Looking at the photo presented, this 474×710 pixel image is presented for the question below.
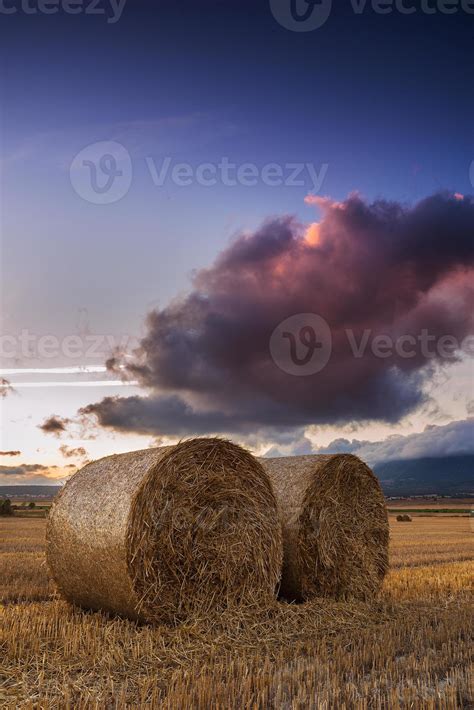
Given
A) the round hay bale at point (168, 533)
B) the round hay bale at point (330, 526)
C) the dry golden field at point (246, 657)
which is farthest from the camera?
the round hay bale at point (330, 526)

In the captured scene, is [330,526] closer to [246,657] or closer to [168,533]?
[168,533]

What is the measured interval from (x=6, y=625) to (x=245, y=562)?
2.86 meters

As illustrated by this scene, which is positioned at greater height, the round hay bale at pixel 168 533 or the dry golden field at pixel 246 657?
the round hay bale at pixel 168 533

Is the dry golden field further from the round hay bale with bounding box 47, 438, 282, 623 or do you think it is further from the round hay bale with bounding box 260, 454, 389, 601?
the round hay bale with bounding box 260, 454, 389, 601

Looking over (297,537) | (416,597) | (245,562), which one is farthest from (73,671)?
(416,597)

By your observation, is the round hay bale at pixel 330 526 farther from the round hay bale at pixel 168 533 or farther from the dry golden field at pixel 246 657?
the round hay bale at pixel 168 533

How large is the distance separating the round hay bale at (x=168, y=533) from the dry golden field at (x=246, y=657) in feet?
0.98

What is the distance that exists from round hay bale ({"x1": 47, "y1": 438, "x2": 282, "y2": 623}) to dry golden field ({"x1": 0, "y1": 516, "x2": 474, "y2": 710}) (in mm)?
299

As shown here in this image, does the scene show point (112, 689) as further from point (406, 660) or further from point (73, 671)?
point (406, 660)

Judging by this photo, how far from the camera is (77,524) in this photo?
8.39 metres

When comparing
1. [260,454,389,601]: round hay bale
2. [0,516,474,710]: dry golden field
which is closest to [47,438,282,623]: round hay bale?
[0,516,474,710]: dry golden field

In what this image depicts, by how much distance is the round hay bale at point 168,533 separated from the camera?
25.0 ft

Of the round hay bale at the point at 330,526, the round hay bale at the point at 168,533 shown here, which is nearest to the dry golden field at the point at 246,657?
the round hay bale at the point at 168,533

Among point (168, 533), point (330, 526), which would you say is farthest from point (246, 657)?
point (330, 526)
